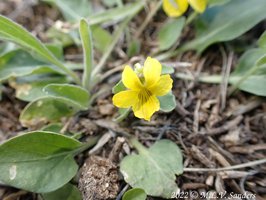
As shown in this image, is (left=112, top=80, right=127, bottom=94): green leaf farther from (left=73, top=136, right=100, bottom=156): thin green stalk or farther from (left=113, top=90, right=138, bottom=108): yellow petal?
(left=73, top=136, right=100, bottom=156): thin green stalk

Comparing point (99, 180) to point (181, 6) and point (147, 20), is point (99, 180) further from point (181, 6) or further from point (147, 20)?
point (147, 20)

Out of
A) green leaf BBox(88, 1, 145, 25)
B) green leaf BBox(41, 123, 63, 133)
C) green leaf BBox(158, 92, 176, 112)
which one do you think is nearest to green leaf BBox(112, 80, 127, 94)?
green leaf BBox(158, 92, 176, 112)

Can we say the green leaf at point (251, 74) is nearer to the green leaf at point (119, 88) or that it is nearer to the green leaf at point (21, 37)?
the green leaf at point (119, 88)

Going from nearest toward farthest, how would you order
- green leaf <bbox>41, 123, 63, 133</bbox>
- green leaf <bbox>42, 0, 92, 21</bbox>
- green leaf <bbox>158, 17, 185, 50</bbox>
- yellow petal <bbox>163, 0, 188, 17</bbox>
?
green leaf <bbox>41, 123, 63, 133</bbox> → yellow petal <bbox>163, 0, 188, 17</bbox> → green leaf <bbox>158, 17, 185, 50</bbox> → green leaf <bbox>42, 0, 92, 21</bbox>

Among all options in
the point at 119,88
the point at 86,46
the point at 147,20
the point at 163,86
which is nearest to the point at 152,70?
the point at 163,86

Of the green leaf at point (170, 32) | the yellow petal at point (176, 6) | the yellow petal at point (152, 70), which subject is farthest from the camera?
the green leaf at point (170, 32)

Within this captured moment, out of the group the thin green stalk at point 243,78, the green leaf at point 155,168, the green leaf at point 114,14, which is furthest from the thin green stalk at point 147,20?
the green leaf at point 155,168
